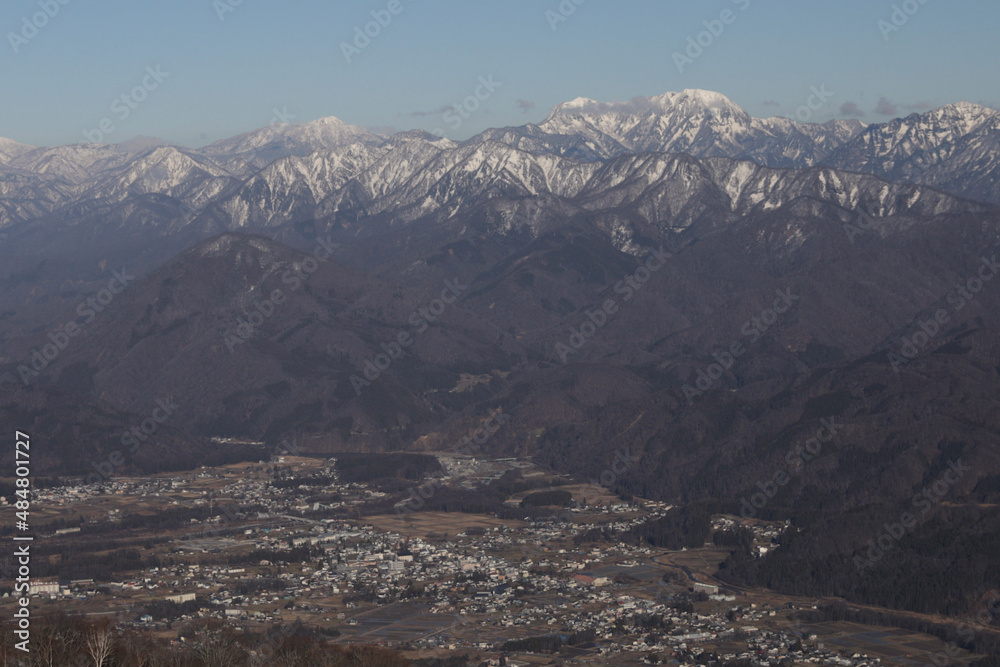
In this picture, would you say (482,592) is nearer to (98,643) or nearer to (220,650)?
(220,650)

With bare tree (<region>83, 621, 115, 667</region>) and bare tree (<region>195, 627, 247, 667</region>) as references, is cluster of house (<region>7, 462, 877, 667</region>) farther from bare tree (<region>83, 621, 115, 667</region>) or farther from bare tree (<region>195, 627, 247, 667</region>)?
bare tree (<region>83, 621, 115, 667</region>)

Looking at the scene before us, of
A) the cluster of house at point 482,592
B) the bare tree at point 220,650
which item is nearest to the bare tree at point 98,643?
the bare tree at point 220,650

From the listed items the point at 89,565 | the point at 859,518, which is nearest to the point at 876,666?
the point at 859,518

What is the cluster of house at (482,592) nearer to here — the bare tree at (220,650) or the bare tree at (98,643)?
the bare tree at (220,650)

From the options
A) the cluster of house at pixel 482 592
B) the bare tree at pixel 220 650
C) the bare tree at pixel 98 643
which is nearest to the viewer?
the bare tree at pixel 98 643

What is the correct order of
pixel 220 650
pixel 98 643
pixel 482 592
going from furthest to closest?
pixel 482 592, pixel 220 650, pixel 98 643

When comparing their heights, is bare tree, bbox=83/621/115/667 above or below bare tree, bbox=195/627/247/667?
above

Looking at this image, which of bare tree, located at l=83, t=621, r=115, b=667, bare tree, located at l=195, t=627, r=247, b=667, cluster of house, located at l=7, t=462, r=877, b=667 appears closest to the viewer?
bare tree, located at l=83, t=621, r=115, b=667

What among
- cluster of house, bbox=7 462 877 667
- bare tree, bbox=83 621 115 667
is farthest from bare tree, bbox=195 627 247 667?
cluster of house, bbox=7 462 877 667

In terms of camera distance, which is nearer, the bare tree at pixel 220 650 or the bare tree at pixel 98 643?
the bare tree at pixel 98 643

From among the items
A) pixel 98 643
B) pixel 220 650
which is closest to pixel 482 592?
pixel 220 650

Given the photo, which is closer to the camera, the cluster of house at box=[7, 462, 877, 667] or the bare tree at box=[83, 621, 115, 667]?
the bare tree at box=[83, 621, 115, 667]

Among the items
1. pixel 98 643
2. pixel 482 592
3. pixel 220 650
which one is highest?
pixel 98 643
